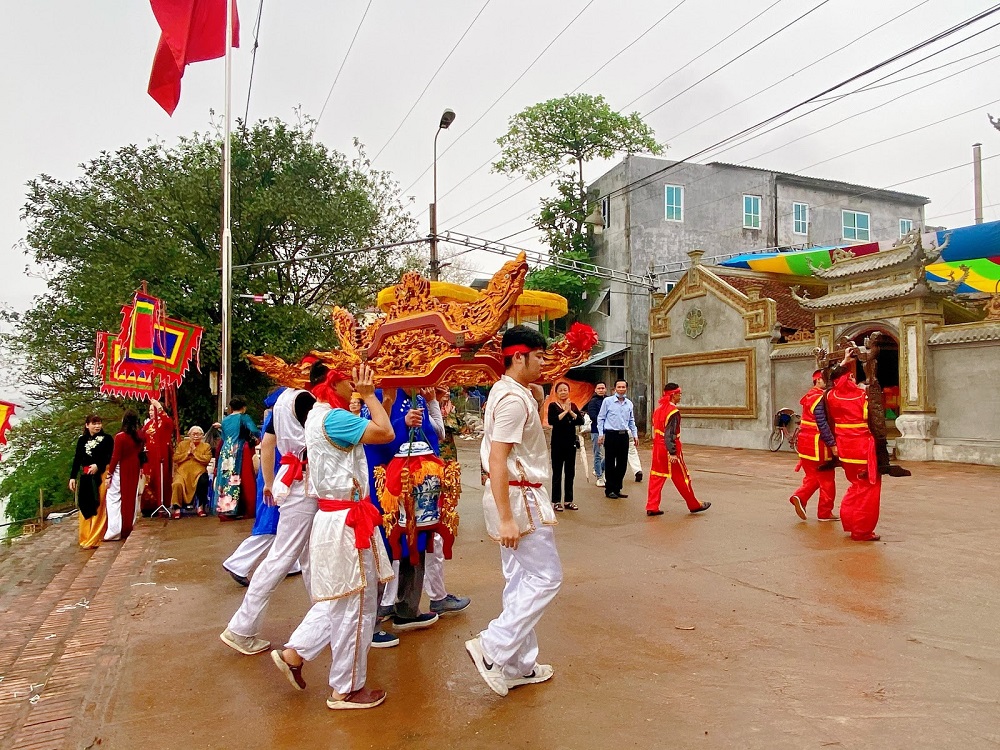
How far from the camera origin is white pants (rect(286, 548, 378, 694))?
3.05 metres

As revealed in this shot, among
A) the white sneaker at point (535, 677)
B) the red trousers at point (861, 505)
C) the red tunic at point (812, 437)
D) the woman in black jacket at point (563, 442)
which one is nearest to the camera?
the white sneaker at point (535, 677)

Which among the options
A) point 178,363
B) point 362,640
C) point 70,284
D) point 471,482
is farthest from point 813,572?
point 70,284

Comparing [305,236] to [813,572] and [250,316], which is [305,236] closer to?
[250,316]

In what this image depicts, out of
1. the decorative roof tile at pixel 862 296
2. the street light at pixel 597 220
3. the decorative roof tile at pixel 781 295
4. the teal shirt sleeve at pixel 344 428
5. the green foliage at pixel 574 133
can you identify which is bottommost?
the teal shirt sleeve at pixel 344 428

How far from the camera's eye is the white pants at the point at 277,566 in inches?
148

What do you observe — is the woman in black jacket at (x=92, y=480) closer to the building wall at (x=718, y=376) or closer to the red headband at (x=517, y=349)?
the red headband at (x=517, y=349)

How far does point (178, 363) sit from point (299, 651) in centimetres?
719

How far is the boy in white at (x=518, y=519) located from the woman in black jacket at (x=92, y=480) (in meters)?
6.27

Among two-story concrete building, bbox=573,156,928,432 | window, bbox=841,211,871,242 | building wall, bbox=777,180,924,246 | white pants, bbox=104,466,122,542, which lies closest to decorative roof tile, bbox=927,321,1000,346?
two-story concrete building, bbox=573,156,928,432

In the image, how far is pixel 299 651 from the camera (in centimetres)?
305

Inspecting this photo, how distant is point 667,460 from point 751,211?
2177cm

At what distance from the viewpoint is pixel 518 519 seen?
3.11 meters

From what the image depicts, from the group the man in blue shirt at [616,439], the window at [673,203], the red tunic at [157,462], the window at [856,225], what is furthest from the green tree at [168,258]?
the window at [856,225]

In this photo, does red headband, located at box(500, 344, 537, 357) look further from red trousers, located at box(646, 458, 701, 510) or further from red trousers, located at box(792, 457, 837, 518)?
→ red trousers, located at box(792, 457, 837, 518)
